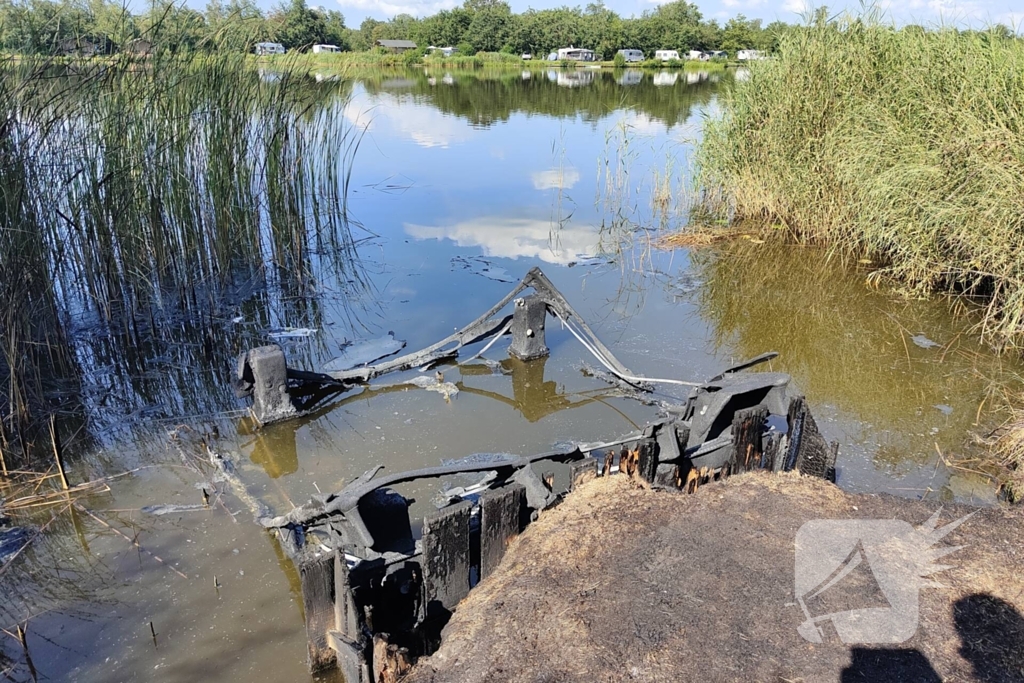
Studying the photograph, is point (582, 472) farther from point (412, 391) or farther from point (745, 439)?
point (412, 391)

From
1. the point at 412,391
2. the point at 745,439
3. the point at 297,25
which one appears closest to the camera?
the point at 745,439

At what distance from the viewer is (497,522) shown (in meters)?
2.81

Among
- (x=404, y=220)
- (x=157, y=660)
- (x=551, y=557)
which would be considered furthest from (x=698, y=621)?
(x=404, y=220)

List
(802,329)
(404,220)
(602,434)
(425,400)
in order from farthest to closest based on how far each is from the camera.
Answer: (404,220)
(802,329)
(425,400)
(602,434)

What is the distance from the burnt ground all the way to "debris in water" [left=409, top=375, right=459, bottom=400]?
2.43 metres

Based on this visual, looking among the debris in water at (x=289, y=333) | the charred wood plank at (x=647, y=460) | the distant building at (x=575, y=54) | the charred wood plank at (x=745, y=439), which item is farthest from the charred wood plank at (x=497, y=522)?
the distant building at (x=575, y=54)

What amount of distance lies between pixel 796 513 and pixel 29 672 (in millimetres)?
3175

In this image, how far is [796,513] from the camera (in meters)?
3.09

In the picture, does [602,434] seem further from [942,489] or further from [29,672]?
[29,672]

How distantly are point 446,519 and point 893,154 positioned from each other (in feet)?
22.6

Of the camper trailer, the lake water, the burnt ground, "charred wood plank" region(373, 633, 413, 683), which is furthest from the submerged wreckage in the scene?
the camper trailer

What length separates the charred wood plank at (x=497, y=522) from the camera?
2773 mm

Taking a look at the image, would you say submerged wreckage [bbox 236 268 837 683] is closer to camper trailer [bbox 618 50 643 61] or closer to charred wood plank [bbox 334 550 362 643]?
charred wood plank [bbox 334 550 362 643]

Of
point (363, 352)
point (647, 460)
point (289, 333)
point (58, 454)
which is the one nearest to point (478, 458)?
point (647, 460)
